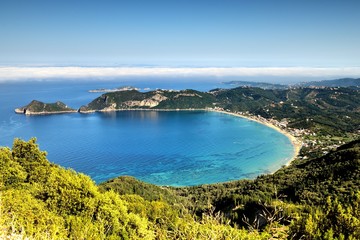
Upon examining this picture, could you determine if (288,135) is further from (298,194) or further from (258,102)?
(298,194)

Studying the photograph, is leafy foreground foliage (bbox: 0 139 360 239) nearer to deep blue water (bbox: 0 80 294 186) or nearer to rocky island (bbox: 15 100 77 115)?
deep blue water (bbox: 0 80 294 186)

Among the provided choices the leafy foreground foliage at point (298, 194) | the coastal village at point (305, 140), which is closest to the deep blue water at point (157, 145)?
the coastal village at point (305, 140)

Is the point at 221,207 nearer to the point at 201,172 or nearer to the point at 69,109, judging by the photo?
the point at 201,172

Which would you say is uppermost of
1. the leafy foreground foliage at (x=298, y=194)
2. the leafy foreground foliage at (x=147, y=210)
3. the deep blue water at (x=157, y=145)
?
the leafy foreground foliage at (x=147, y=210)

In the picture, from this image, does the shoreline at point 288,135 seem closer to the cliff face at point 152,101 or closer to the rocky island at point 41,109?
the cliff face at point 152,101

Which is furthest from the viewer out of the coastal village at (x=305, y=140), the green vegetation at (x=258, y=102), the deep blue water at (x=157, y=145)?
the green vegetation at (x=258, y=102)

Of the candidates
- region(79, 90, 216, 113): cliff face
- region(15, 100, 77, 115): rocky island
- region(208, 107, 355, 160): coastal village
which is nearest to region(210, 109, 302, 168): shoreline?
region(208, 107, 355, 160): coastal village

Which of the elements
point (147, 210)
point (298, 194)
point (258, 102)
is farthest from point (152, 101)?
point (147, 210)

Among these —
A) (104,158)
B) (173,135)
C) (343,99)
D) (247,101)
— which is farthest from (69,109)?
(343,99)
